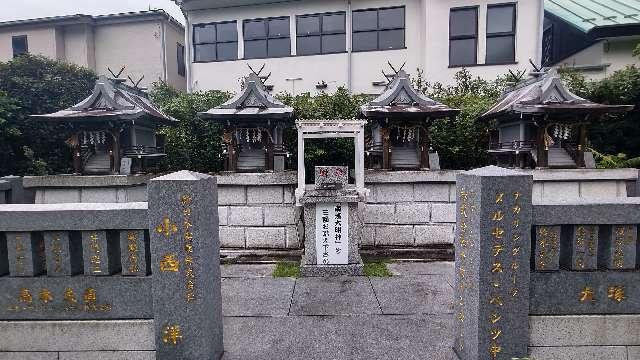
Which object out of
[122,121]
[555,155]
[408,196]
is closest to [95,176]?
[122,121]

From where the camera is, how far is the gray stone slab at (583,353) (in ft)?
14.0

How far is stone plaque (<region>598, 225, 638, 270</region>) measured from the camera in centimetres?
419

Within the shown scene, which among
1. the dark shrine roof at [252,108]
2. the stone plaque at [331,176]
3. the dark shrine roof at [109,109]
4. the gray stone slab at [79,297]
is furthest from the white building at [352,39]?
the gray stone slab at [79,297]

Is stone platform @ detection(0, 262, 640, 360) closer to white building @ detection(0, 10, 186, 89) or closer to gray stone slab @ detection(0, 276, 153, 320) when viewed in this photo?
gray stone slab @ detection(0, 276, 153, 320)

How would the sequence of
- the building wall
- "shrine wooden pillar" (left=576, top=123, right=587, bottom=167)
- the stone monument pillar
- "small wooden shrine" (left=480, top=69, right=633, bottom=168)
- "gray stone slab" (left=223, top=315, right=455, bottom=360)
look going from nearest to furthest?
"gray stone slab" (left=223, top=315, right=455, bottom=360)
the stone monument pillar
"small wooden shrine" (left=480, top=69, right=633, bottom=168)
"shrine wooden pillar" (left=576, top=123, right=587, bottom=167)
the building wall

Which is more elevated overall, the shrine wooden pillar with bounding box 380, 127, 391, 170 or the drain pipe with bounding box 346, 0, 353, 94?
the drain pipe with bounding box 346, 0, 353, 94

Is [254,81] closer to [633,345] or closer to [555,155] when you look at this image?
[555,155]

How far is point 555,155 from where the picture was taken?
10.1 metres

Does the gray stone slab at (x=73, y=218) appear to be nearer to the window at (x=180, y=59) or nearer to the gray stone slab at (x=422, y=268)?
the gray stone slab at (x=422, y=268)

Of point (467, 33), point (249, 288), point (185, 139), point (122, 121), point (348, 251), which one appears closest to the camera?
point (249, 288)

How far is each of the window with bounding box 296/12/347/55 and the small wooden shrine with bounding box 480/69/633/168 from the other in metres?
11.2

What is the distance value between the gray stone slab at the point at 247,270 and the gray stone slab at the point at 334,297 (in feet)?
3.67

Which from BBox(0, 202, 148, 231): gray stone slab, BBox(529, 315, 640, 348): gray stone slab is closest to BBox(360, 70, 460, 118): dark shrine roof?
BBox(529, 315, 640, 348): gray stone slab

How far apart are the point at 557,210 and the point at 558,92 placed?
293 inches
